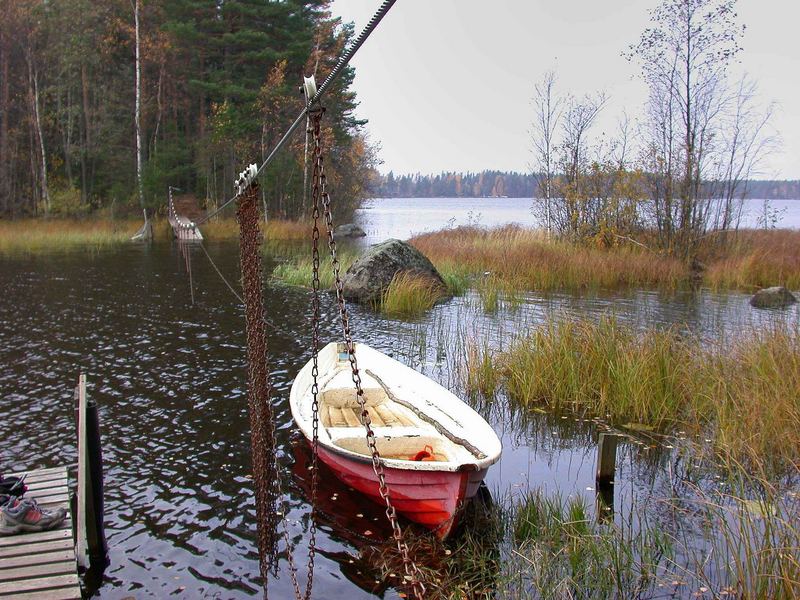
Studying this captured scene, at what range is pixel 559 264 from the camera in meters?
19.2

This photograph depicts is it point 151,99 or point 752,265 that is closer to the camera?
point 752,265

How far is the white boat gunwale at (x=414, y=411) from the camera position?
548cm

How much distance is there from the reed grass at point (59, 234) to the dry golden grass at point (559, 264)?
15.2 meters

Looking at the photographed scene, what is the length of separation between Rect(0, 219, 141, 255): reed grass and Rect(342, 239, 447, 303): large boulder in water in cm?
1437

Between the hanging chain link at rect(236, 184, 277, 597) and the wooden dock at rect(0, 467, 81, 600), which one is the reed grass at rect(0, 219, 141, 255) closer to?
the wooden dock at rect(0, 467, 81, 600)

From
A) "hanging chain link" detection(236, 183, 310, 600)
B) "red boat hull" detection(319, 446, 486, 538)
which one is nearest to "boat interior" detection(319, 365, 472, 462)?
"red boat hull" detection(319, 446, 486, 538)

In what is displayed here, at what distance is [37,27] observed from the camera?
34344 millimetres

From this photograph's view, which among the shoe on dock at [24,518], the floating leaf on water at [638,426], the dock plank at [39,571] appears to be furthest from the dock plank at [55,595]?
the floating leaf on water at [638,426]

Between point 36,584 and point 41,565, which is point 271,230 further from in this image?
point 36,584

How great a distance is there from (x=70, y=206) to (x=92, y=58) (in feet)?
25.5

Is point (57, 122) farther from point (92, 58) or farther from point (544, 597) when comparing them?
point (544, 597)

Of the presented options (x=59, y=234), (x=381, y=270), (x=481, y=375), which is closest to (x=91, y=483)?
(x=481, y=375)

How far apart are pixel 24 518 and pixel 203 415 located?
3676 mm

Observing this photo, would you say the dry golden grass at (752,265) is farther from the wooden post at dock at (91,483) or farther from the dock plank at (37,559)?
the dock plank at (37,559)
